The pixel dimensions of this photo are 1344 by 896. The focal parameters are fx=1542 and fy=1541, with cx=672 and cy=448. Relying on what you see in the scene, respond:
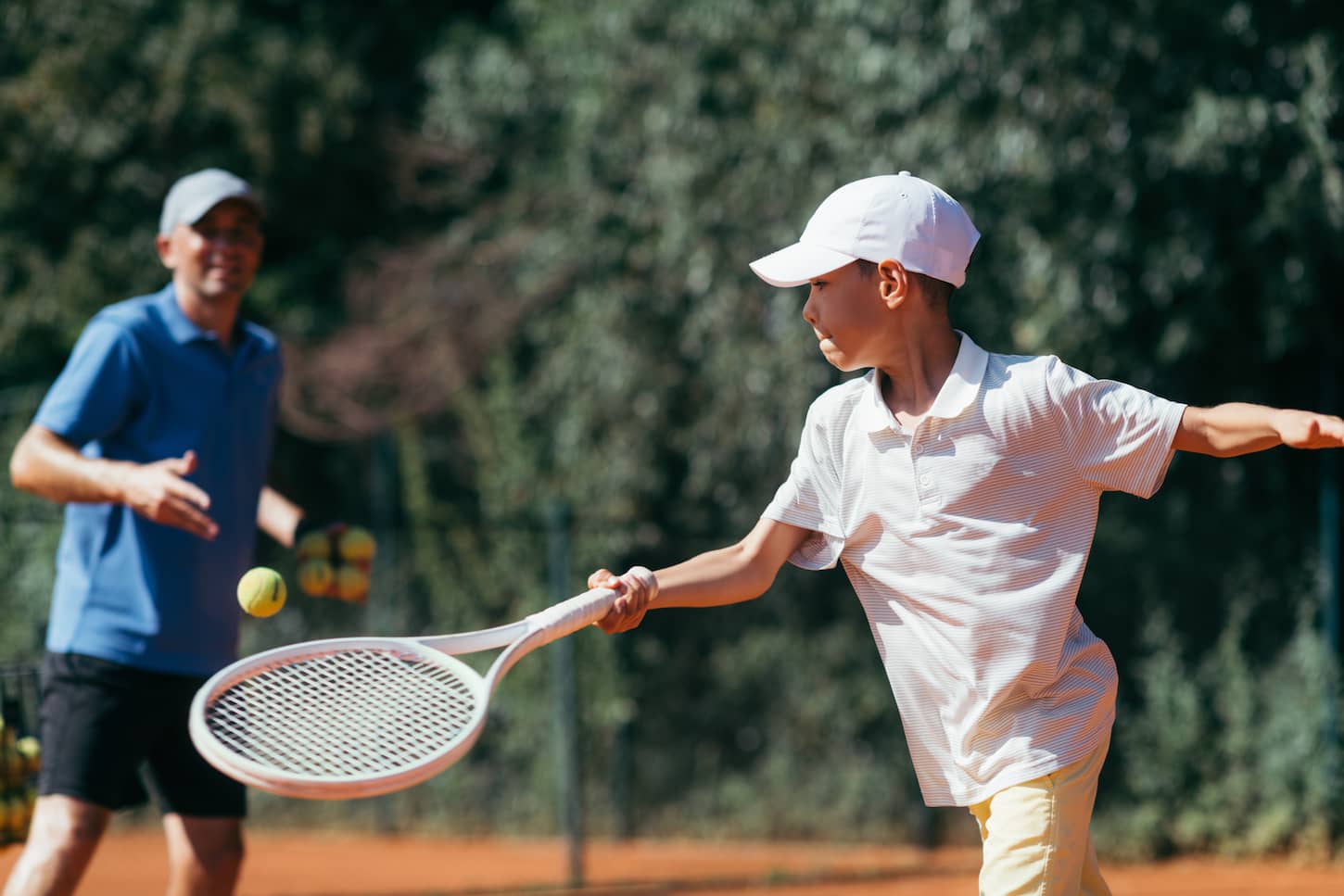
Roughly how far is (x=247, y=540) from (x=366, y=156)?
874cm

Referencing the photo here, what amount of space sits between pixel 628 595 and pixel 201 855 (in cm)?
153

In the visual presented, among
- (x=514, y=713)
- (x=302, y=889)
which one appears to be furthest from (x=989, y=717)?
(x=514, y=713)

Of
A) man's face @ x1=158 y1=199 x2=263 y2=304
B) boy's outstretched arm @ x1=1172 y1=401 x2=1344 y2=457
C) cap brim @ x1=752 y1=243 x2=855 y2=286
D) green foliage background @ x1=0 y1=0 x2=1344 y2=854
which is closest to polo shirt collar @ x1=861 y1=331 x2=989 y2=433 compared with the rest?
cap brim @ x1=752 y1=243 x2=855 y2=286

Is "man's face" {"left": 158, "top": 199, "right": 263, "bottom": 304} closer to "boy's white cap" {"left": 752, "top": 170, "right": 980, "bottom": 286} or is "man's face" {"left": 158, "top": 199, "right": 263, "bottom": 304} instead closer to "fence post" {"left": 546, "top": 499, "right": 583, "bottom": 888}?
"boy's white cap" {"left": 752, "top": 170, "right": 980, "bottom": 286}

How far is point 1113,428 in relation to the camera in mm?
2914

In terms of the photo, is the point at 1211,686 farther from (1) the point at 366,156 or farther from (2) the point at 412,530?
(1) the point at 366,156

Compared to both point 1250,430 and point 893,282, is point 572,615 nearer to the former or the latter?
point 893,282

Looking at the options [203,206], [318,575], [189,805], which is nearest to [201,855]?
[189,805]

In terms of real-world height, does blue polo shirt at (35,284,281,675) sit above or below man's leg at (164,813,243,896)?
above

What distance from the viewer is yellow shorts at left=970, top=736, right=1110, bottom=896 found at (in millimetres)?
2803

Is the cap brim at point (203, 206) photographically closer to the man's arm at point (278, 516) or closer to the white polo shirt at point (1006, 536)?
the man's arm at point (278, 516)

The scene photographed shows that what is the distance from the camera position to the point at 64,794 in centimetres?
355

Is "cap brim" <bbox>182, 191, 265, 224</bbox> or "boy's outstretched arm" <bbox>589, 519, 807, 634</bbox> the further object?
"cap brim" <bbox>182, 191, 265, 224</bbox>

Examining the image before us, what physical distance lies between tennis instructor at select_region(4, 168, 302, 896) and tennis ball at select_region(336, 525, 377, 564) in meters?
0.15
